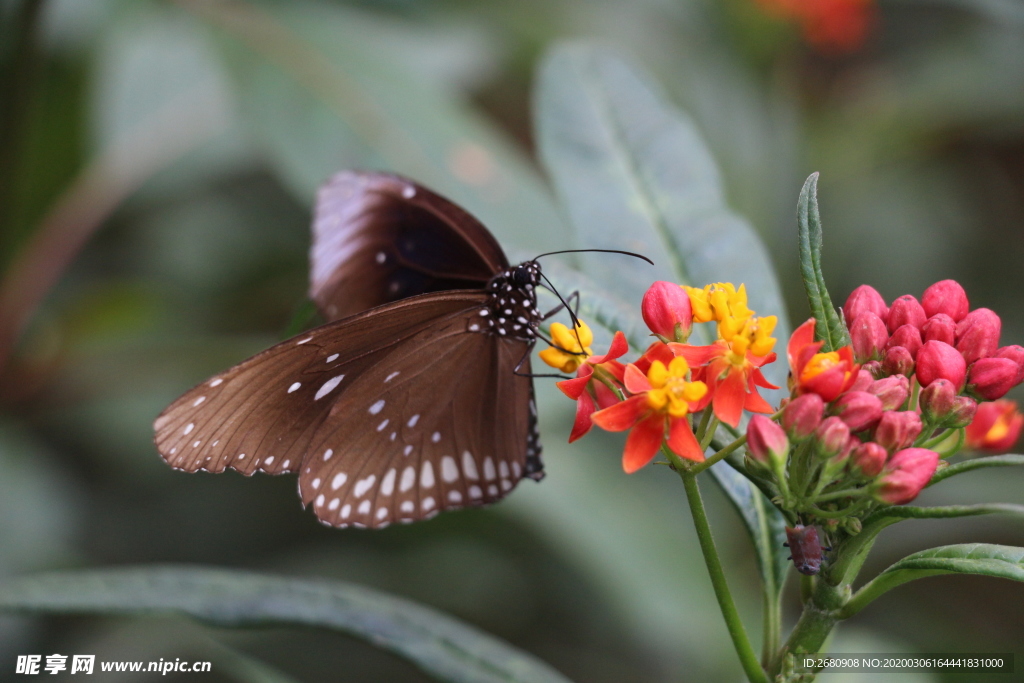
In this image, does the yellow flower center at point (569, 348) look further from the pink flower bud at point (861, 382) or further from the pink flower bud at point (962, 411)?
the pink flower bud at point (962, 411)

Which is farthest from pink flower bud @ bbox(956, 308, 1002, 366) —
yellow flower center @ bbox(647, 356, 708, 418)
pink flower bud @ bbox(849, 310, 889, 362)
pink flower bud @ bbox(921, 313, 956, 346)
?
yellow flower center @ bbox(647, 356, 708, 418)

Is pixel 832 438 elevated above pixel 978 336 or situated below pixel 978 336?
below

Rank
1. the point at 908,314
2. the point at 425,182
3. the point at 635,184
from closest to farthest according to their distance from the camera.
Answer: the point at 908,314 → the point at 635,184 → the point at 425,182

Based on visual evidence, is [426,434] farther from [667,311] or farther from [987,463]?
[987,463]

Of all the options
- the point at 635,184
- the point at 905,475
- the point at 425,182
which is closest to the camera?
the point at 905,475

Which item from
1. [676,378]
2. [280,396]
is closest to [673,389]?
[676,378]

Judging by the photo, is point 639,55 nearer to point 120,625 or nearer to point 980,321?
point 980,321

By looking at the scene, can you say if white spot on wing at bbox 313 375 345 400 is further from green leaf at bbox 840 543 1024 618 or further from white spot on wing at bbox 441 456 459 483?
green leaf at bbox 840 543 1024 618
